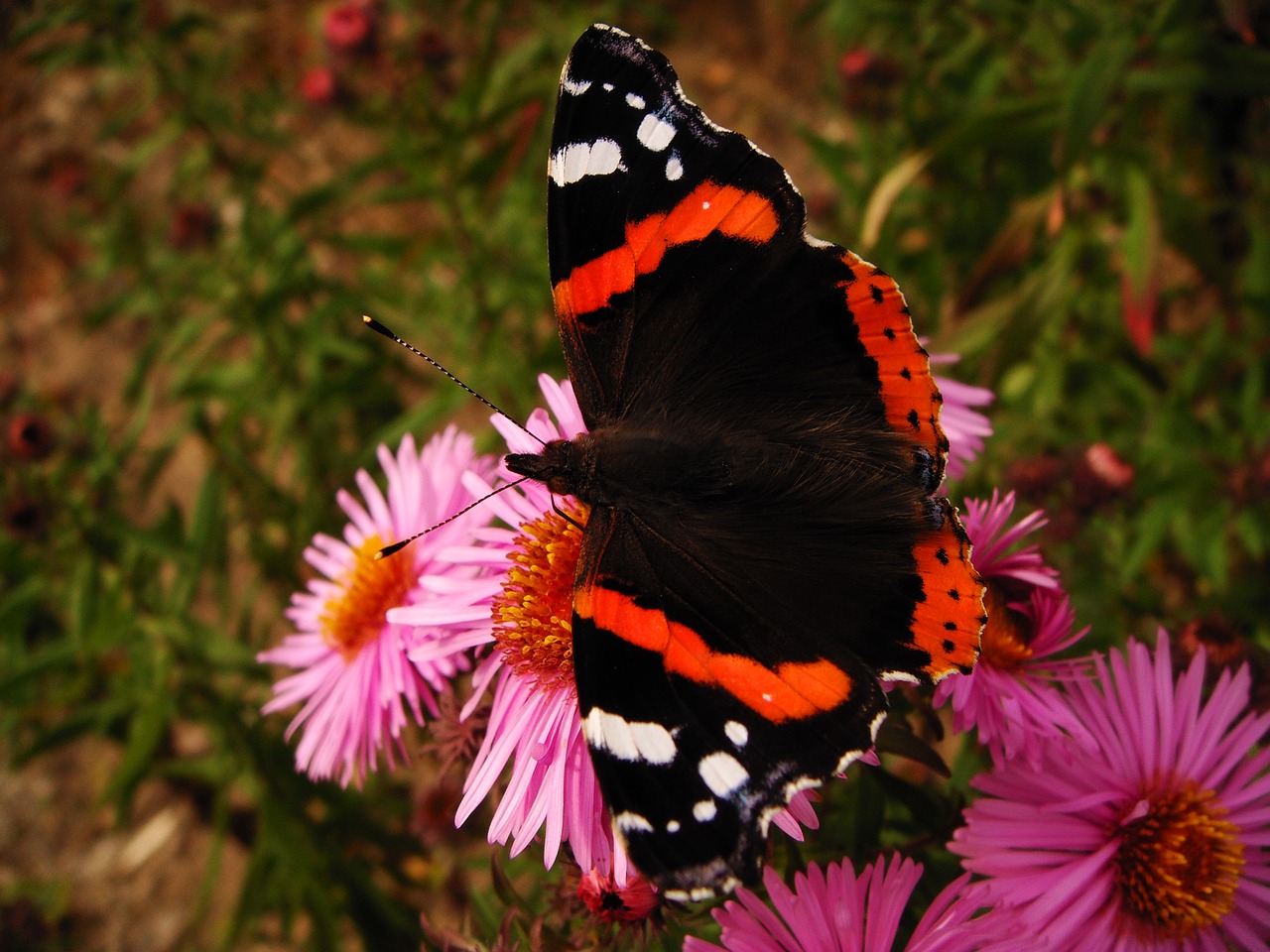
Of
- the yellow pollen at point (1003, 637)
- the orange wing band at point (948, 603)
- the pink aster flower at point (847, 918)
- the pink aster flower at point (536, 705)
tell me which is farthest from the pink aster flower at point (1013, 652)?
the pink aster flower at point (536, 705)

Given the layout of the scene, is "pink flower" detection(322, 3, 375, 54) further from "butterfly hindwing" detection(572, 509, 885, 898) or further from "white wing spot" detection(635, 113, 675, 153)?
"butterfly hindwing" detection(572, 509, 885, 898)

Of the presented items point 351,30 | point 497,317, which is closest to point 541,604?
point 497,317

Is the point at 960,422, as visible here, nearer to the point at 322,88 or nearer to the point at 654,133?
the point at 654,133

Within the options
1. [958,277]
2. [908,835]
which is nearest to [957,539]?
[908,835]

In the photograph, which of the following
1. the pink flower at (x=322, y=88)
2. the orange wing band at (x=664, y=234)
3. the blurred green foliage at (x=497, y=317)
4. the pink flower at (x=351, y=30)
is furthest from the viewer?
the pink flower at (x=322, y=88)

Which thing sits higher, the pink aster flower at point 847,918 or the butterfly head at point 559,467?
the butterfly head at point 559,467

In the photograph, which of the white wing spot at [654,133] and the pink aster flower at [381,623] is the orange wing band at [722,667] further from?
the white wing spot at [654,133]

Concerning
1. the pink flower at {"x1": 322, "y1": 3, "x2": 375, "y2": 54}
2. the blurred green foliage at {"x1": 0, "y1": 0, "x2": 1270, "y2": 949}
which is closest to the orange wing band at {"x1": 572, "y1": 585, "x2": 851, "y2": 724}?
the blurred green foliage at {"x1": 0, "y1": 0, "x2": 1270, "y2": 949}
